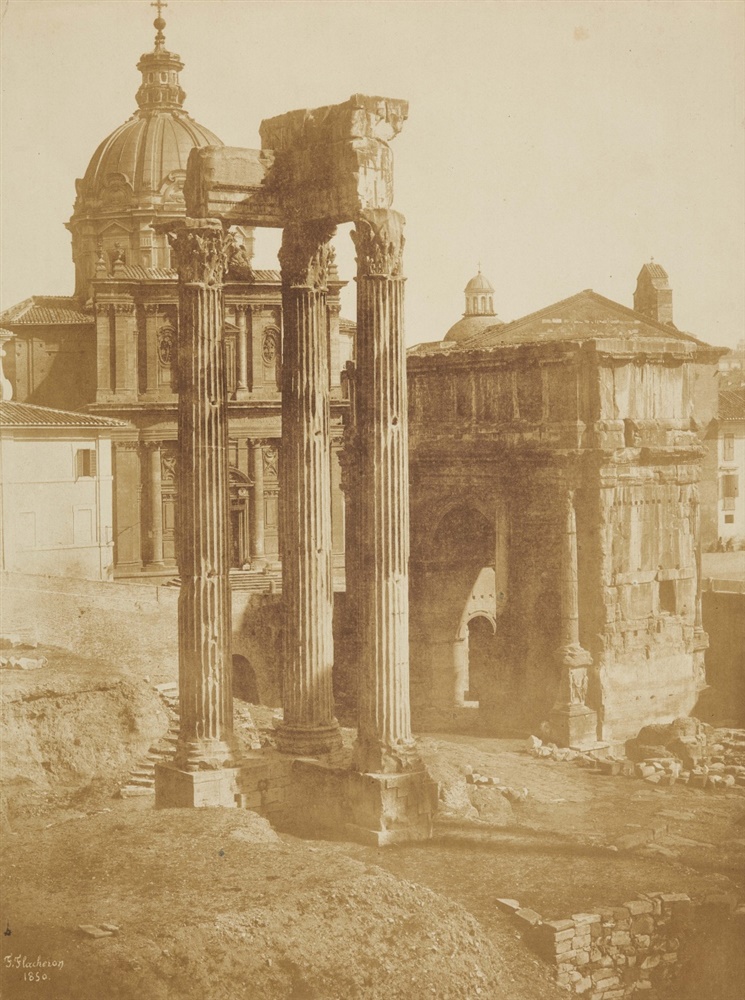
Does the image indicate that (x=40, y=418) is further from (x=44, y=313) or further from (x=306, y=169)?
(x=306, y=169)

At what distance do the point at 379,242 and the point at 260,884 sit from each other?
7.04 metres

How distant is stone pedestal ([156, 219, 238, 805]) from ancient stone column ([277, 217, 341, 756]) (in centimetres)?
82

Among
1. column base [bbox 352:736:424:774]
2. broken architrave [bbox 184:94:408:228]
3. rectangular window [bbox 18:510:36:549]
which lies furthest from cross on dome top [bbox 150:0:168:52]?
rectangular window [bbox 18:510:36:549]

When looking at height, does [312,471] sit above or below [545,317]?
below

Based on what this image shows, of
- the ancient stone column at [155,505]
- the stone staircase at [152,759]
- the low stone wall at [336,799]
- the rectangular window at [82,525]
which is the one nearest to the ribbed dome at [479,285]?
the ancient stone column at [155,505]

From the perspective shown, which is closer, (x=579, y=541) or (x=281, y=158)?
(x=281, y=158)

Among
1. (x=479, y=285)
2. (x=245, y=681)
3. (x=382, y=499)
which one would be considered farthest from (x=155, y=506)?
(x=479, y=285)

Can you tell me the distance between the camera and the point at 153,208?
4272 cm

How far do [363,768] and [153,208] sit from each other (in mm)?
29932

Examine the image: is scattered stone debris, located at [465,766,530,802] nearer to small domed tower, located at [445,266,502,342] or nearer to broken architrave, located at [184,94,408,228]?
broken architrave, located at [184,94,408,228]

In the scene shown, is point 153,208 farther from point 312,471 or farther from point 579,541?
point 312,471

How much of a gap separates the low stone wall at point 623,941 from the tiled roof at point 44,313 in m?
29.1

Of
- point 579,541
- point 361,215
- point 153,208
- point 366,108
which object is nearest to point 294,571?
point 361,215

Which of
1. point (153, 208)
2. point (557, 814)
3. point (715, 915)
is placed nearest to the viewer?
point (715, 915)
